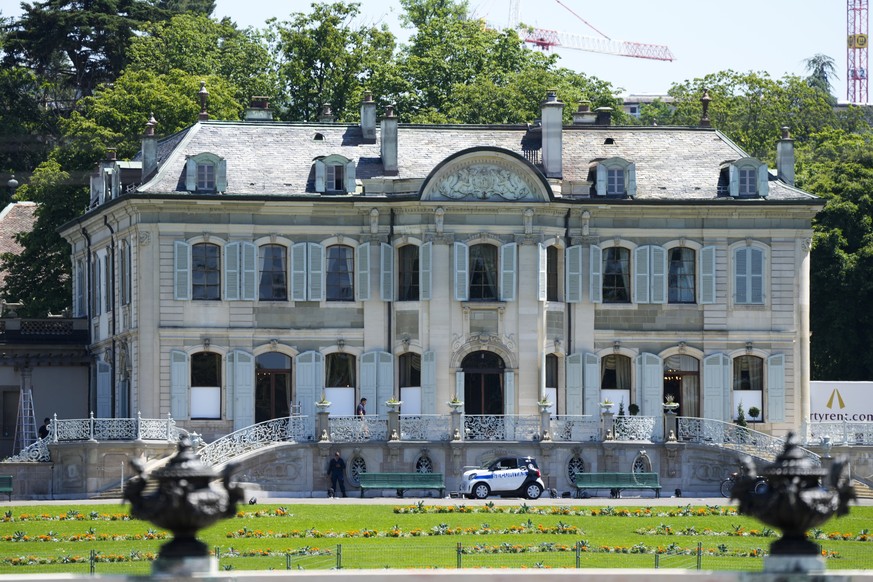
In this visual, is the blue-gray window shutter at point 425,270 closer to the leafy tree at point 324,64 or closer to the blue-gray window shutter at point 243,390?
the blue-gray window shutter at point 243,390

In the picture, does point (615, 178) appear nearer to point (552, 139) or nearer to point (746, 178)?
point (552, 139)

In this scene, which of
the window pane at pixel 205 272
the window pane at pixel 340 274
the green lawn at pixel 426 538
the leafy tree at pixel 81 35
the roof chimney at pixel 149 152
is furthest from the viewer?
the leafy tree at pixel 81 35

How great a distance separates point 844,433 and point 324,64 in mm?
34145

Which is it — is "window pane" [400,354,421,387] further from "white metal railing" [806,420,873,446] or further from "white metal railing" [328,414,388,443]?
"white metal railing" [806,420,873,446]

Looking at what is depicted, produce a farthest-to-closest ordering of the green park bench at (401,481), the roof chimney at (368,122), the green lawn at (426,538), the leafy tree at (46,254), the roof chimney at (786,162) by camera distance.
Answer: the leafy tree at (46,254) → the roof chimney at (368,122) → the roof chimney at (786,162) → the green park bench at (401,481) → the green lawn at (426,538)

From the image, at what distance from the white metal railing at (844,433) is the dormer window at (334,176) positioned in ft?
47.9

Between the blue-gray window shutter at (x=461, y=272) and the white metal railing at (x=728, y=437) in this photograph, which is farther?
the blue-gray window shutter at (x=461, y=272)

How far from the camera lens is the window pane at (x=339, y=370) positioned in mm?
65312

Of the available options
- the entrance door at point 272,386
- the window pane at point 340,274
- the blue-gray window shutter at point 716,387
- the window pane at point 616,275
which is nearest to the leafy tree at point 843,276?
the blue-gray window shutter at point 716,387

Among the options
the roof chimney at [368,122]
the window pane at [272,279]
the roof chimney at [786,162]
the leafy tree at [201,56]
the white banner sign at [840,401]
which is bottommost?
the white banner sign at [840,401]

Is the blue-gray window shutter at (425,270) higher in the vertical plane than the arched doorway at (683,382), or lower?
higher

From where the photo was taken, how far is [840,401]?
66.1 metres

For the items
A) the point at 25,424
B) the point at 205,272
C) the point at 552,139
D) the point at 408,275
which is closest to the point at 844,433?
the point at 552,139

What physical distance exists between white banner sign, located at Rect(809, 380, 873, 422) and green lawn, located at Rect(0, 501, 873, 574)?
1082cm
